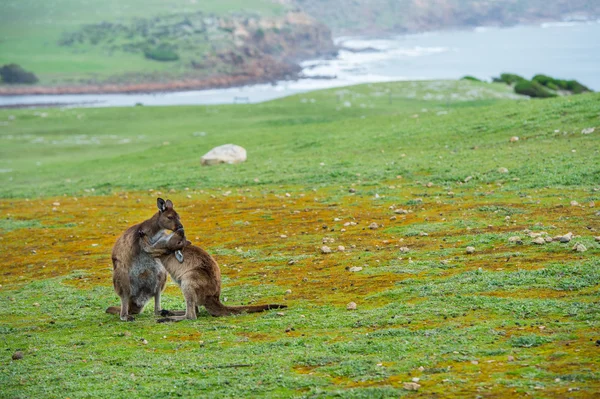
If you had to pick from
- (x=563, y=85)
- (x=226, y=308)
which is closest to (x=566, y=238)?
(x=226, y=308)

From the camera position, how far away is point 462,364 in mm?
9688

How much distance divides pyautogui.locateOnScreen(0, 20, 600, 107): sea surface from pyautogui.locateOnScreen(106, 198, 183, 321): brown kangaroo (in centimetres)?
8672

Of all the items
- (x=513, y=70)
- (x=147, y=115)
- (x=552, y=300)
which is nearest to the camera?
(x=552, y=300)

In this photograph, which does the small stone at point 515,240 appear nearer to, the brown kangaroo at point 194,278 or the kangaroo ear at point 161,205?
the brown kangaroo at point 194,278

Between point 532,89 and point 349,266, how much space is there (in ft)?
167

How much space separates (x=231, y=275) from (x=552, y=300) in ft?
24.0

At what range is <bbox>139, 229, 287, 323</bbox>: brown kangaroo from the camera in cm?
1315

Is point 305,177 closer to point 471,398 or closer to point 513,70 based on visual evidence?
point 471,398

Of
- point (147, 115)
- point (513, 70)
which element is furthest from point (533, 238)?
point (513, 70)

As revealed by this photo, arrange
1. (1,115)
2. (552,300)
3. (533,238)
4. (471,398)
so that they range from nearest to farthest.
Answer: (471,398), (552,300), (533,238), (1,115)

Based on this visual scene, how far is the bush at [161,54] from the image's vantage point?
148750 millimetres

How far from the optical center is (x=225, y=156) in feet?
124

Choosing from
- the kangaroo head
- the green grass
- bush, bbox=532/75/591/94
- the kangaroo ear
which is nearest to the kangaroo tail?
the kangaroo head

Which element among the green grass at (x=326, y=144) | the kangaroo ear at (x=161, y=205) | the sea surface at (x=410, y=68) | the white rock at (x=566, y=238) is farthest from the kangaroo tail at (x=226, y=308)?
the sea surface at (x=410, y=68)
